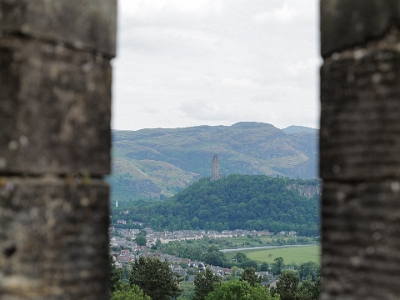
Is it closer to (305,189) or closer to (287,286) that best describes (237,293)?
(287,286)

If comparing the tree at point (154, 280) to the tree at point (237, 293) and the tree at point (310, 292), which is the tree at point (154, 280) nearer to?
the tree at point (237, 293)

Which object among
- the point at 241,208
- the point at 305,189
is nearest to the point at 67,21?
the point at 305,189

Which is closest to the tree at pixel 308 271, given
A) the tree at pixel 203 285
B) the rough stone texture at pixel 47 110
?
the tree at pixel 203 285

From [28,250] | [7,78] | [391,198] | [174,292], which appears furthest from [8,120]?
[174,292]

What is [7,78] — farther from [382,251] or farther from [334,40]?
[382,251]

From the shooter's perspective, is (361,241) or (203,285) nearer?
(361,241)

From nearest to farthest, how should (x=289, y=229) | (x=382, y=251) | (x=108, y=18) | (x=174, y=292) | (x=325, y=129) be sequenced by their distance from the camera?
(x=382, y=251) → (x=325, y=129) → (x=108, y=18) → (x=174, y=292) → (x=289, y=229)
